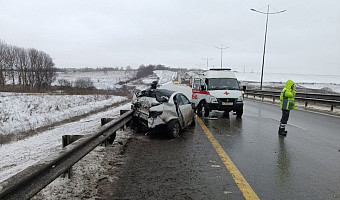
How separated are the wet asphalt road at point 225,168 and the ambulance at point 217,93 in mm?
3717

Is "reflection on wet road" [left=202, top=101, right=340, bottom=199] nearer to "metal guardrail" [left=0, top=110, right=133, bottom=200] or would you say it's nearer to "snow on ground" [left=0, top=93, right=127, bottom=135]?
"metal guardrail" [left=0, top=110, right=133, bottom=200]

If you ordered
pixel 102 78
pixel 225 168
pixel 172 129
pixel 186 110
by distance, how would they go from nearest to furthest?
pixel 225 168
pixel 172 129
pixel 186 110
pixel 102 78

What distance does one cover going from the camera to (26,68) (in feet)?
223

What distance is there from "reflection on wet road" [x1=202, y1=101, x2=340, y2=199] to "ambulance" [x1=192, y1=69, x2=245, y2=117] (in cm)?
268

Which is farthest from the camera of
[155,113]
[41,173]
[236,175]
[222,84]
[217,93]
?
[222,84]

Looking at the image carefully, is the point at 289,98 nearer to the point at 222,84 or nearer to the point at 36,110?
the point at 222,84

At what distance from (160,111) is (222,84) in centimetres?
639

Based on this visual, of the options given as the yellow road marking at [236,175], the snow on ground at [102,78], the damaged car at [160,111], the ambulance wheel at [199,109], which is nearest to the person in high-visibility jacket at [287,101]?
the yellow road marking at [236,175]

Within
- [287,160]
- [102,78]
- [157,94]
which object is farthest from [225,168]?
[102,78]

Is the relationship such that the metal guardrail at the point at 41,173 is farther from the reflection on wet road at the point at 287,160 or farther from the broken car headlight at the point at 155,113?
the reflection on wet road at the point at 287,160

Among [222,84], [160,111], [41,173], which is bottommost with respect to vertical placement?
[41,173]

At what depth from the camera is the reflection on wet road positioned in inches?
141

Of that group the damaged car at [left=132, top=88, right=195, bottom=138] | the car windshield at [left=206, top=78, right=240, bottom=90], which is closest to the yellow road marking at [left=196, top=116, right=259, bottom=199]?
the damaged car at [left=132, top=88, right=195, bottom=138]

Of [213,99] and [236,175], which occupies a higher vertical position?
[213,99]
